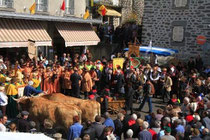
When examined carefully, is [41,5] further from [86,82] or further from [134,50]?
[86,82]

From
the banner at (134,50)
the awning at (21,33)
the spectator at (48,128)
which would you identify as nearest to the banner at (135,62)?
the banner at (134,50)

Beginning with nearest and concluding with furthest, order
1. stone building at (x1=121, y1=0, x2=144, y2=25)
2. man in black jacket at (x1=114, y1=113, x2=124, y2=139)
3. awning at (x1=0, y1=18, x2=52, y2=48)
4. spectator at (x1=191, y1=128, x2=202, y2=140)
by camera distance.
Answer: spectator at (x1=191, y1=128, x2=202, y2=140)
man in black jacket at (x1=114, y1=113, x2=124, y2=139)
awning at (x1=0, y1=18, x2=52, y2=48)
stone building at (x1=121, y1=0, x2=144, y2=25)

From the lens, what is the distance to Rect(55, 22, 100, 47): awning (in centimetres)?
1991

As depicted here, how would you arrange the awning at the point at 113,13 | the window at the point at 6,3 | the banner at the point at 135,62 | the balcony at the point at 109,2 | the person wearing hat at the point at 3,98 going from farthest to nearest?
the awning at the point at 113,13 < the balcony at the point at 109,2 < the banner at the point at 135,62 < the window at the point at 6,3 < the person wearing hat at the point at 3,98

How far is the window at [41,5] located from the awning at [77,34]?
4.09 ft

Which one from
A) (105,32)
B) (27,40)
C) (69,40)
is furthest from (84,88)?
(105,32)

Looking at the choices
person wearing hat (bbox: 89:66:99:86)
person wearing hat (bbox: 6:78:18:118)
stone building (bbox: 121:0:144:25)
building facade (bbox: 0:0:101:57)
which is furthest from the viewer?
stone building (bbox: 121:0:144:25)

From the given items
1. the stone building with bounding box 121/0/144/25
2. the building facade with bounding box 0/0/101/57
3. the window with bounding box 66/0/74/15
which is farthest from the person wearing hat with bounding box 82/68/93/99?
the stone building with bounding box 121/0/144/25

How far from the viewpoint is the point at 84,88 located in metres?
14.8

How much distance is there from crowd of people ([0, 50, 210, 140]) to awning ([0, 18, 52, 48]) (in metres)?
1.21

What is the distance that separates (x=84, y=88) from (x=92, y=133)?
654cm

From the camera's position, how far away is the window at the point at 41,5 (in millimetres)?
19562

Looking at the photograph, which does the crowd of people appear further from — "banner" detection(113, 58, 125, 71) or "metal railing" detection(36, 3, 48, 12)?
"metal railing" detection(36, 3, 48, 12)

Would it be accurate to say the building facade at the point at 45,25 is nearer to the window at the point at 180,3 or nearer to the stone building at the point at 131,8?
the window at the point at 180,3
